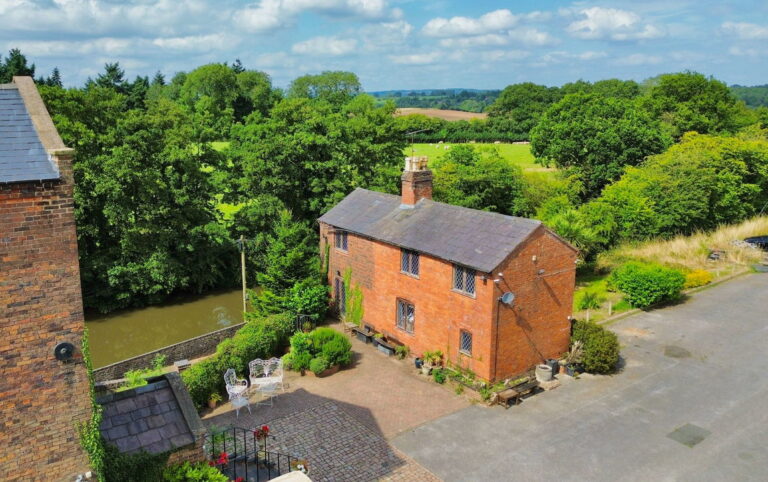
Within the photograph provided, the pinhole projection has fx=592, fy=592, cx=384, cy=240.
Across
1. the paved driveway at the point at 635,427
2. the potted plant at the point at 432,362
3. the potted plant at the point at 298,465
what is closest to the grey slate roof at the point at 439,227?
the potted plant at the point at 432,362

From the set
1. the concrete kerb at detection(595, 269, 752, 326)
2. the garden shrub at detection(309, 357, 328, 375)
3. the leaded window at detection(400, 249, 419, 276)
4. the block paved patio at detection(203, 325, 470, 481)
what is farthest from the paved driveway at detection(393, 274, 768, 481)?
the leaded window at detection(400, 249, 419, 276)

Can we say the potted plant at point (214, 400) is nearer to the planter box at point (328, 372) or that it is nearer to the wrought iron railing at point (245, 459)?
the wrought iron railing at point (245, 459)

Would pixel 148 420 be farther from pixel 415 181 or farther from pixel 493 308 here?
pixel 415 181

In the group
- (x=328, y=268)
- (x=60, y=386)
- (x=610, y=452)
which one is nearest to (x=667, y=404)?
(x=610, y=452)

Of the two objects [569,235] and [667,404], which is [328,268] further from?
[667,404]

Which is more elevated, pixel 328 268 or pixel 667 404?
pixel 328 268

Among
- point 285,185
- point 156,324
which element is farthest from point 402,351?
point 156,324
